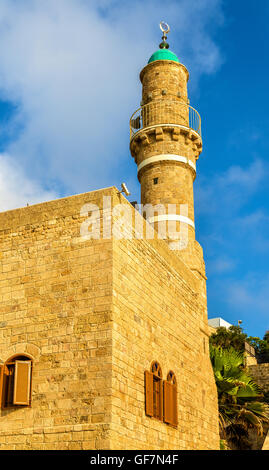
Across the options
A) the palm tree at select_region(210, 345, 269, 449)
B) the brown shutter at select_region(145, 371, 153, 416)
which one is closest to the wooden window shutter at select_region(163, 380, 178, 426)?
the brown shutter at select_region(145, 371, 153, 416)

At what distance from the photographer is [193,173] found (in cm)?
1864

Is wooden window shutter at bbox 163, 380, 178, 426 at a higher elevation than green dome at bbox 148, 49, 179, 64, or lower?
lower

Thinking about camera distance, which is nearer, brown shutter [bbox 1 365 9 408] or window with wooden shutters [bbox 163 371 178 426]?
brown shutter [bbox 1 365 9 408]

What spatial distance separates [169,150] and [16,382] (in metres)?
10.2

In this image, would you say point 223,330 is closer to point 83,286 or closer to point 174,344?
point 174,344

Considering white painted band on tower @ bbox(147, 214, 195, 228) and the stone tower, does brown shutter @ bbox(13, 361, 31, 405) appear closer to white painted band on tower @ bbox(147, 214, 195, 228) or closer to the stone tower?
the stone tower

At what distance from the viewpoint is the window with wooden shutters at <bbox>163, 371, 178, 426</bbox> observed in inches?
456

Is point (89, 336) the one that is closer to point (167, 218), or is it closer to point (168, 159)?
point (167, 218)

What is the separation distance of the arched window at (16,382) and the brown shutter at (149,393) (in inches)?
83.8

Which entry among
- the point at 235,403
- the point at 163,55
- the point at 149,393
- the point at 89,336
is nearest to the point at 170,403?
the point at 149,393

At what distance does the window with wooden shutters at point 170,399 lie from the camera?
11578 millimetres

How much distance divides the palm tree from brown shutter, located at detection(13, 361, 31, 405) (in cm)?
878

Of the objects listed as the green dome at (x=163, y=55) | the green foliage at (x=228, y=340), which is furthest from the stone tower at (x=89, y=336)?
the green foliage at (x=228, y=340)

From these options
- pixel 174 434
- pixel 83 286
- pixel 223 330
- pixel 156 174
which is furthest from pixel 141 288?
pixel 223 330
